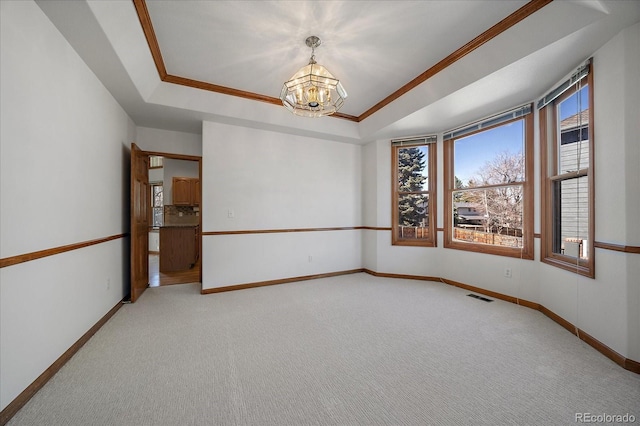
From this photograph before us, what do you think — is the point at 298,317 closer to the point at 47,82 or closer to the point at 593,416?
the point at 593,416

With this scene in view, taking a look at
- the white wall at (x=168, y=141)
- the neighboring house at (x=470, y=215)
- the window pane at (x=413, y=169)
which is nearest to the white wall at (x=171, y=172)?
the white wall at (x=168, y=141)

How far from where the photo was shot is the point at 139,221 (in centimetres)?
371

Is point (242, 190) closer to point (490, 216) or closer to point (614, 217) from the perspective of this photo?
point (490, 216)

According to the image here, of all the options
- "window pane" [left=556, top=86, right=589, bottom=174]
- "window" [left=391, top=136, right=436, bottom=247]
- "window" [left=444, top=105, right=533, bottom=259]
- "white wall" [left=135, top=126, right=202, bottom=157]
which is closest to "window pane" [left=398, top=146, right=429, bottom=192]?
"window" [left=391, top=136, right=436, bottom=247]

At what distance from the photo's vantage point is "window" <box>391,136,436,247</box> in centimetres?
440

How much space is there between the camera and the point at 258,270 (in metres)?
4.11

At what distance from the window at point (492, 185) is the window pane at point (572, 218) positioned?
1.00 ft

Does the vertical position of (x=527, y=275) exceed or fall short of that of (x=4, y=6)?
it falls short

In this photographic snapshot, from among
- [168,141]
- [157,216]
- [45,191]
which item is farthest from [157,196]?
[45,191]

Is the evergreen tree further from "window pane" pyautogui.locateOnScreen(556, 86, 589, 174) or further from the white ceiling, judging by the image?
"window pane" pyautogui.locateOnScreen(556, 86, 589, 174)

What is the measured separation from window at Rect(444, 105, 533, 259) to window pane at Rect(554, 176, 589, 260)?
0.31 meters

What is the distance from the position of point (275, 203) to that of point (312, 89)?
209cm

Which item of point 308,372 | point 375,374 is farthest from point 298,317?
point 375,374

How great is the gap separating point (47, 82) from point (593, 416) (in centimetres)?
407
